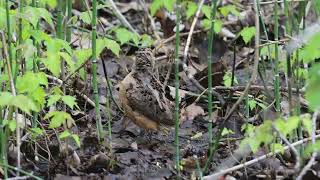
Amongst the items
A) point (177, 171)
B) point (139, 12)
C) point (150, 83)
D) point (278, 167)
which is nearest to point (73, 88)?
point (150, 83)

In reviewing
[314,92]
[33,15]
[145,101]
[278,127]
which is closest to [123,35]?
[145,101]

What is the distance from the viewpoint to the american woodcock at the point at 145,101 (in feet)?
9.18

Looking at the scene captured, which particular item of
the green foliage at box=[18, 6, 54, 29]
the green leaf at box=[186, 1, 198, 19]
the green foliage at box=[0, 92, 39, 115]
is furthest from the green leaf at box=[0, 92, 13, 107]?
the green leaf at box=[186, 1, 198, 19]

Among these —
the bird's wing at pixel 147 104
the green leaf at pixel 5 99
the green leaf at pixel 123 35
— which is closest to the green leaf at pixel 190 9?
the green leaf at pixel 123 35

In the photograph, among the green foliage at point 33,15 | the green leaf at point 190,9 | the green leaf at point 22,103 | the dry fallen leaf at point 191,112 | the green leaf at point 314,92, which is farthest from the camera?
the green leaf at point 190,9

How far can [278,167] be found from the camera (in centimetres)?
255

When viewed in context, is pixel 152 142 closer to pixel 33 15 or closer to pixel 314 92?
pixel 33 15

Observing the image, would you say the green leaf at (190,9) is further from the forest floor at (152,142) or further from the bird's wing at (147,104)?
the bird's wing at (147,104)

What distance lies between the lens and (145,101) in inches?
110

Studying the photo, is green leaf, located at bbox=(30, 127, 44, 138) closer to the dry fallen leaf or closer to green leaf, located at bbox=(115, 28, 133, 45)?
the dry fallen leaf

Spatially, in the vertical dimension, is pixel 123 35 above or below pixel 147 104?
above

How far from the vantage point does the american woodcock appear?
2.80 meters

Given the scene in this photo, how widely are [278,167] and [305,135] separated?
0.46m

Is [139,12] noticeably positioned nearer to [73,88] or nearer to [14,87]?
[73,88]
